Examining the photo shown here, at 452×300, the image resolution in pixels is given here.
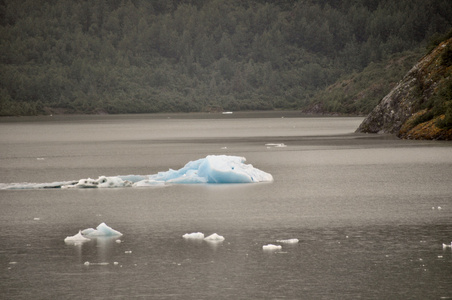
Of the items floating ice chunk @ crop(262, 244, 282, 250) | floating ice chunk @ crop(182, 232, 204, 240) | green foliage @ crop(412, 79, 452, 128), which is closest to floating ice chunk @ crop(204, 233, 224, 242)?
floating ice chunk @ crop(182, 232, 204, 240)

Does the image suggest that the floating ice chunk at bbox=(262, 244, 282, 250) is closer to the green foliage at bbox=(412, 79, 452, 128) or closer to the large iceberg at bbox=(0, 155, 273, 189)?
the large iceberg at bbox=(0, 155, 273, 189)

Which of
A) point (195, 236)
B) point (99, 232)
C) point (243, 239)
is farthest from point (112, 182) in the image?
point (243, 239)

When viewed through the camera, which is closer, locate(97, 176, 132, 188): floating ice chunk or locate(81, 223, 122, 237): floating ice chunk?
locate(81, 223, 122, 237): floating ice chunk

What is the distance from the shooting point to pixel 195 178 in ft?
107

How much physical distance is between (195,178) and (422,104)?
125 feet

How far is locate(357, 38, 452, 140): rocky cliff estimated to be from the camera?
5962 cm

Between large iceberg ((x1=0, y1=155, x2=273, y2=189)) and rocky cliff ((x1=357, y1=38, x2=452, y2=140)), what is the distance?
86.9 feet

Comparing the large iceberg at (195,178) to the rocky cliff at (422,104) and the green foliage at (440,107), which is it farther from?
the rocky cliff at (422,104)

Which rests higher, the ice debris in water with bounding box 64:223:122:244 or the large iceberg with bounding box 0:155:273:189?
the ice debris in water with bounding box 64:223:122:244

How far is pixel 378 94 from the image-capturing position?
18662 centimetres

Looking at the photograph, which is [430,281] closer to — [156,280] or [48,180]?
[156,280]

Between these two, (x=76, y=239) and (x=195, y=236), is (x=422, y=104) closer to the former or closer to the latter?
(x=195, y=236)

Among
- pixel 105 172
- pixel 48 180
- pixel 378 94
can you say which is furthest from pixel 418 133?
pixel 378 94

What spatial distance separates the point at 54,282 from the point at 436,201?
46.4 ft
